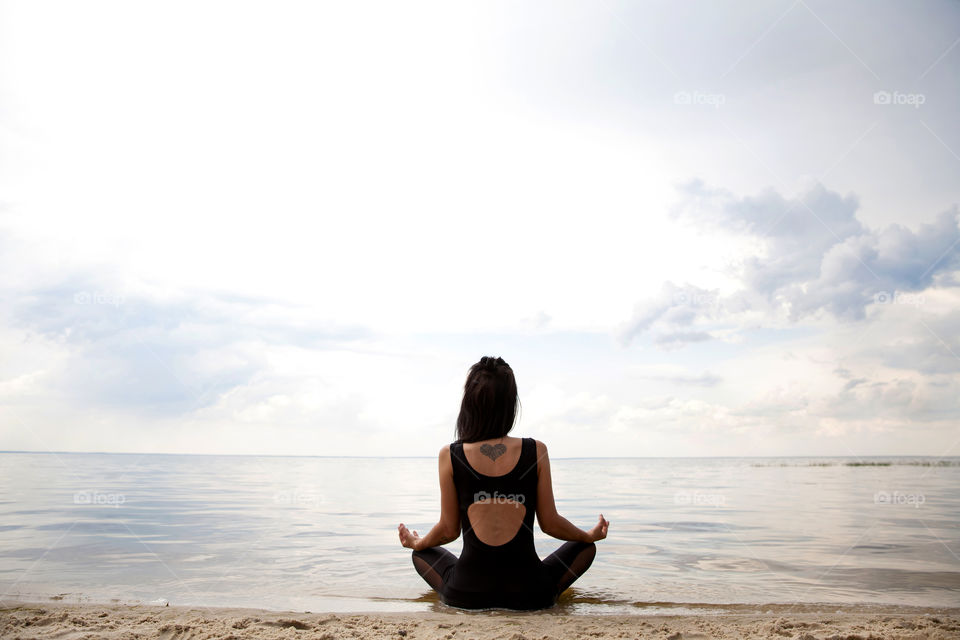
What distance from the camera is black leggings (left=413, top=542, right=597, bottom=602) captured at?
4.46 meters

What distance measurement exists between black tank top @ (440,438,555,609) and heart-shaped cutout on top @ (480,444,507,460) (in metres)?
0.12

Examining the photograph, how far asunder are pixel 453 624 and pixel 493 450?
1.09 meters

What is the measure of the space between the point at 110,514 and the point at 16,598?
6.74 m

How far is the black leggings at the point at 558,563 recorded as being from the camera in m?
4.46

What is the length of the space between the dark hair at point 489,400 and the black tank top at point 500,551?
17 centimetres

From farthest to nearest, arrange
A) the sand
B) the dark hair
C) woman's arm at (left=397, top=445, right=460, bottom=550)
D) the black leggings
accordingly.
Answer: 1. the black leggings
2. woman's arm at (left=397, top=445, right=460, bottom=550)
3. the dark hair
4. the sand

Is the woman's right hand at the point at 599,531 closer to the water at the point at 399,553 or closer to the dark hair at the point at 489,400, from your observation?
the water at the point at 399,553

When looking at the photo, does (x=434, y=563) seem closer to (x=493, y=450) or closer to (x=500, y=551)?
(x=500, y=551)

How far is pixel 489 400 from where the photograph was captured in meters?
4.16

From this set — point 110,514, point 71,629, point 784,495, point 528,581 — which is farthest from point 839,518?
point 110,514

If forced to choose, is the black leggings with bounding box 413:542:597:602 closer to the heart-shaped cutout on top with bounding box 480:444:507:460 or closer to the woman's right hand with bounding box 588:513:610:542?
the woman's right hand with bounding box 588:513:610:542

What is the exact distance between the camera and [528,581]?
426 cm

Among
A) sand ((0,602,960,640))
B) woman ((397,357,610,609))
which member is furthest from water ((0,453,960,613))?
woman ((397,357,610,609))

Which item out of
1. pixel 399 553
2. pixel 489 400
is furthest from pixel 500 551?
pixel 399 553
